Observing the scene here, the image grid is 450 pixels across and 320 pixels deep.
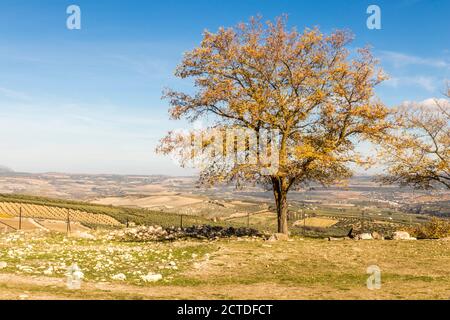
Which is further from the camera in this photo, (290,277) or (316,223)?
(316,223)

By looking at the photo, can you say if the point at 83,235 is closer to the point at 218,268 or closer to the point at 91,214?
the point at 218,268

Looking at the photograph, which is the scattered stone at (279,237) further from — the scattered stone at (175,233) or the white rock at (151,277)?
the white rock at (151,277)

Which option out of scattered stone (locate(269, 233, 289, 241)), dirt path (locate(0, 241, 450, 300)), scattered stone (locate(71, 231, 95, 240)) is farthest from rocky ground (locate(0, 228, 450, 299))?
scattered stone (locate(269, 233, 289, 241))

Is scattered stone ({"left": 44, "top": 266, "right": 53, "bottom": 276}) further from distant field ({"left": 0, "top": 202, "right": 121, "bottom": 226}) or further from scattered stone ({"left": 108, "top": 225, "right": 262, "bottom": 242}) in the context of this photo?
distant field ({"left": 0, "top": 202, "right": 121, "bottom": 226})

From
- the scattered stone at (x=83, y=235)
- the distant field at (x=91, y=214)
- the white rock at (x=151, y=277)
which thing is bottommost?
the distant field at (x=91, y=214)

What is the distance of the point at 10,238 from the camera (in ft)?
87.8

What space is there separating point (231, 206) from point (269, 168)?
5654 inches

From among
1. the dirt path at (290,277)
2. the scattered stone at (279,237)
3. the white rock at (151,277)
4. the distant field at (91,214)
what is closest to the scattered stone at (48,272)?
the dirt path at (290,277)

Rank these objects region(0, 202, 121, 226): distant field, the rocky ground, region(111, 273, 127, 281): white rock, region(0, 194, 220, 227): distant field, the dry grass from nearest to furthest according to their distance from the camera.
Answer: the rocky ground, region(111, 273, 127, 281): white rock, region(0, 202, 121, 226): distant field, region(0, 194, 220, 227): distant field, the dry grass

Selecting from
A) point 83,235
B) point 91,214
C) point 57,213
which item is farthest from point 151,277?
point 91,214

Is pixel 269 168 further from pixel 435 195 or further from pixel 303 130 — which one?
pixel 435 195

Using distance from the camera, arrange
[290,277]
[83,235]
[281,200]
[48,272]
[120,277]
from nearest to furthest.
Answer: [120,277], [48,272], [290,277], [83,235], [281,200]

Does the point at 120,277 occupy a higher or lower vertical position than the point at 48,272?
lower
